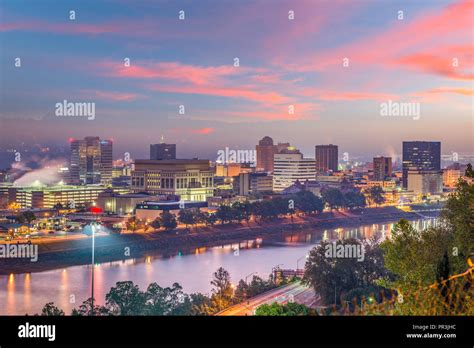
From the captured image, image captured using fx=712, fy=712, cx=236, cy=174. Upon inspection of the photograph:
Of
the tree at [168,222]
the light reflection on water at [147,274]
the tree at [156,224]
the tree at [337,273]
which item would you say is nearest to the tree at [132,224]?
the tree at [156,224]

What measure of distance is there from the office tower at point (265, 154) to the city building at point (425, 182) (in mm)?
5077

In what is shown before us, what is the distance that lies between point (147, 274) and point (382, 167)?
59.1 ft

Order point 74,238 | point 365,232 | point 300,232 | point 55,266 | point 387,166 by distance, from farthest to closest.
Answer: point 387,166
point 300,232
point 365,232
point 74,238
point 55,266

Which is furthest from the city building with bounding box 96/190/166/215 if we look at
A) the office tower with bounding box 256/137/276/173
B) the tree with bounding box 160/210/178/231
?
the office tower with bounding box 256/137/276/173

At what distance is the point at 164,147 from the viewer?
69.9ft

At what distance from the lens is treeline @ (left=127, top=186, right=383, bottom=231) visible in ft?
40.8

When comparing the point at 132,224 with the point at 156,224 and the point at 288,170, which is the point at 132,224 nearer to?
the point at 156,224

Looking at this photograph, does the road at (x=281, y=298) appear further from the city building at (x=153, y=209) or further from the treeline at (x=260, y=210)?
the city building at (x=153, y=209)

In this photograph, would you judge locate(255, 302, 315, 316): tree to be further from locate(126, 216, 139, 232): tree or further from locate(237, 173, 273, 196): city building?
locate(237, 173, 273, 196): city building

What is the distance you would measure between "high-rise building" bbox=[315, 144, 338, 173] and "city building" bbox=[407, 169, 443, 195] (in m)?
4.83

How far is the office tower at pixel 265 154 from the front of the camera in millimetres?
24891
